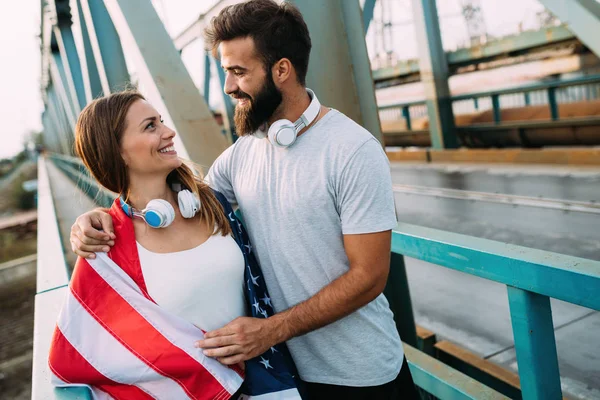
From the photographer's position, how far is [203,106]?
2621 mm

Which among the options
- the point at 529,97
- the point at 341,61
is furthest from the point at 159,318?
the point at 529,97

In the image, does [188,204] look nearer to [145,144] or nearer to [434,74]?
[145,144]

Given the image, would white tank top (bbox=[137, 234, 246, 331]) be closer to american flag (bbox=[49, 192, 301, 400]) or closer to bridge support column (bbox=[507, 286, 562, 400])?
american flag (bbox=[49, 192, 301, 400])

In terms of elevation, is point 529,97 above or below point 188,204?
below

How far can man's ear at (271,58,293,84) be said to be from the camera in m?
1.63

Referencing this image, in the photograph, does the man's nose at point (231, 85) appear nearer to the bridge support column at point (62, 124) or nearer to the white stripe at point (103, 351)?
the white stripe at point (103, 351)

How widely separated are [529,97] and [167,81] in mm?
10731

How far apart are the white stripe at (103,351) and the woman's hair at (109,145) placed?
0.42m

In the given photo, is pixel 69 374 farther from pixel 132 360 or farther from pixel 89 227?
pixel 89 227

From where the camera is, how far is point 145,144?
163cm

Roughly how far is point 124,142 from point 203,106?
1033mm

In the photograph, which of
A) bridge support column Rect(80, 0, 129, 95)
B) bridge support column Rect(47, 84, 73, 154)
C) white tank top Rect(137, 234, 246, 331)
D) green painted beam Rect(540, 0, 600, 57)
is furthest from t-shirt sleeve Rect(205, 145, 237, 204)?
bridge support column Rect(47, 84, 73, 154)

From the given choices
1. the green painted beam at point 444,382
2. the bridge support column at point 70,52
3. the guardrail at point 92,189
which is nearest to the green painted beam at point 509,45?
the bridge support column at point 70,52

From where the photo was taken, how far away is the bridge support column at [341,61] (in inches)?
87.0
